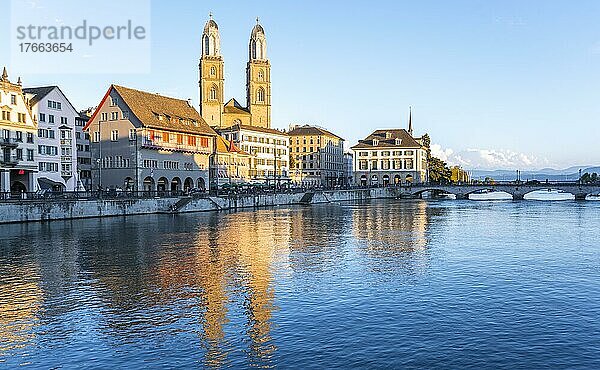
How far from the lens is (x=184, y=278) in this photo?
3075 cm

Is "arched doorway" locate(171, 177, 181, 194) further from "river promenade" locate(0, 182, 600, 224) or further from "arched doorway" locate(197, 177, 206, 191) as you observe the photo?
"river promenade" locate(0, 182, 600, 224)

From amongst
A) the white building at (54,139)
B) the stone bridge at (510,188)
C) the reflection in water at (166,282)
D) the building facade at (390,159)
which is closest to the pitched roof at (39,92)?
the white building at (54,139)

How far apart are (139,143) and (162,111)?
1102cm

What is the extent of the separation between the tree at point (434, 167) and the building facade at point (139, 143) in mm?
107797

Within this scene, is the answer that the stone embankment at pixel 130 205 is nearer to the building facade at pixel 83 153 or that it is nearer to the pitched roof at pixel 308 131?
the building facade at pixel 83 153

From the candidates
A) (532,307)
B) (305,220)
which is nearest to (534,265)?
(532,307)

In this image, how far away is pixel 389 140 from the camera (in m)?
173

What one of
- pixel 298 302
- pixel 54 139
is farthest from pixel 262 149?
pixel 298 302

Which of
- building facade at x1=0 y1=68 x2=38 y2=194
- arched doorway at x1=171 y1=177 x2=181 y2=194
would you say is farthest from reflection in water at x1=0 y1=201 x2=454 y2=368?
arched doorway at x1=171 y1=177 x2=181 y2=194

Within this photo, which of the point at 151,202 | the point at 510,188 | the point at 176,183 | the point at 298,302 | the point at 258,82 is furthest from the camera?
the point at 258,82

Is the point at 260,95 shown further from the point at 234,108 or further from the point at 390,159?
the point at 390,159

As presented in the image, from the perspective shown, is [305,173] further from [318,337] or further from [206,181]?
[318,337]

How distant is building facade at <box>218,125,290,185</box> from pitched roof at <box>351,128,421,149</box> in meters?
32.2

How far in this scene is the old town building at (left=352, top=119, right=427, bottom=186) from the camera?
169 m
